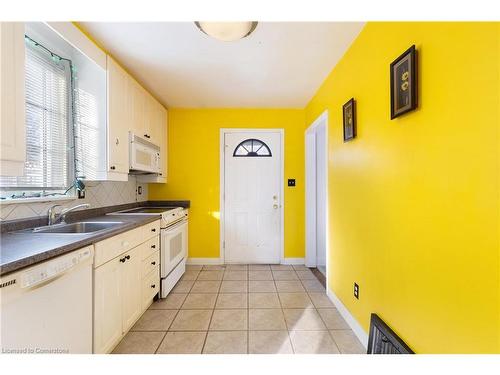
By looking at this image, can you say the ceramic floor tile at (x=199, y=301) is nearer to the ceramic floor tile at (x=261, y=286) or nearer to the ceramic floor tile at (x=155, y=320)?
the ceramic floor tile at (x=155, y=320)

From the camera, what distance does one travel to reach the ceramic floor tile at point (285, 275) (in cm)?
305

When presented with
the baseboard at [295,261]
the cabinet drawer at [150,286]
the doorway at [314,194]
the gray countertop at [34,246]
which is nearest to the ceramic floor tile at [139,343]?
the cabinet drawer at [150,286]

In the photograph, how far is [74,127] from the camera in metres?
2.07

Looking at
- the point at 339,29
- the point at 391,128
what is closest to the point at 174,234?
the point at 391,128

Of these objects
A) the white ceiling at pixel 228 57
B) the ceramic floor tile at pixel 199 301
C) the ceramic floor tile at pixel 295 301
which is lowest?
the ceramic floor tile at pixel 295 301

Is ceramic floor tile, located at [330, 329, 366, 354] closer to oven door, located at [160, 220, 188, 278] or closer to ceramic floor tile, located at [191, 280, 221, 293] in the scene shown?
ceramic floor tile, located at [191, 280, 221, 293]

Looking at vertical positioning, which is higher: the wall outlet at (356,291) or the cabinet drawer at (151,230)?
the cabinet drawer at (151,230)

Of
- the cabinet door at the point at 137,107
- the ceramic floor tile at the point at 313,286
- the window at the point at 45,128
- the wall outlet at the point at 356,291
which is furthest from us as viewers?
the ceramic floor tile at the point at 313,286

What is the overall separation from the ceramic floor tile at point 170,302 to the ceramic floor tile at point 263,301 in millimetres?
751

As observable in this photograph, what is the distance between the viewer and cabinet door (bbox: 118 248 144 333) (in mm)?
1763

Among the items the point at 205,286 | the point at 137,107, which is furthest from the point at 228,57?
the point at 205,286

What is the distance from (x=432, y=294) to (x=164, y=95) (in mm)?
3368

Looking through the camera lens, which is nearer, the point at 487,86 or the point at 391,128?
the point at 487,86

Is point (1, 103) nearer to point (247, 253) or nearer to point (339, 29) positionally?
point (339, 29)
